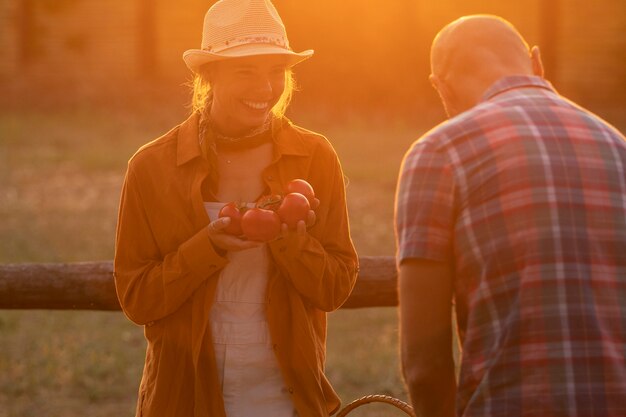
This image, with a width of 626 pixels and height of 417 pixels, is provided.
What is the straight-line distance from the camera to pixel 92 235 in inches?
483

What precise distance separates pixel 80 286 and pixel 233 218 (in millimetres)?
1961

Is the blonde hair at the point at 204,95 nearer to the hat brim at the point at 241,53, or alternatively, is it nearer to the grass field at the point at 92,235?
the hat brim at the point at 241,53

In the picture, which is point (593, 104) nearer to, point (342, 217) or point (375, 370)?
point (375, 370)

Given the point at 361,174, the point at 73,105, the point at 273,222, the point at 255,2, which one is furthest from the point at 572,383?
the point at 73,105

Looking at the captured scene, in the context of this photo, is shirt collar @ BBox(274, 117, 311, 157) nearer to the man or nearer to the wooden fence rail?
the man

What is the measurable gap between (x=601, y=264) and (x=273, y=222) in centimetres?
100

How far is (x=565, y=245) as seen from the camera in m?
2.65

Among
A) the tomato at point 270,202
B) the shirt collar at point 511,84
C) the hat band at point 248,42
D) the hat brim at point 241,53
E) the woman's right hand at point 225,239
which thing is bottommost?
the woman's right hand at point 225,239

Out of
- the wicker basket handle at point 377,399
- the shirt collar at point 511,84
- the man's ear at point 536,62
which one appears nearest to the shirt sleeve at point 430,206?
the shirt collar at point 511,84

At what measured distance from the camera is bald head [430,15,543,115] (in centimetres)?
284

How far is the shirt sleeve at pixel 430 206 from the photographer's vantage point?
107 inches

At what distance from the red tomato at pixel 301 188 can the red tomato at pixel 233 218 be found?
0.17 m

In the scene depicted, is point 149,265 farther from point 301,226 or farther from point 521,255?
point 521,255

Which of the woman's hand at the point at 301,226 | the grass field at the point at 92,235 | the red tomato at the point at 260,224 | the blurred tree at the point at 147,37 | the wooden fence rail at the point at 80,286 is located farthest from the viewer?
the blurred tree at the point at 147,37
